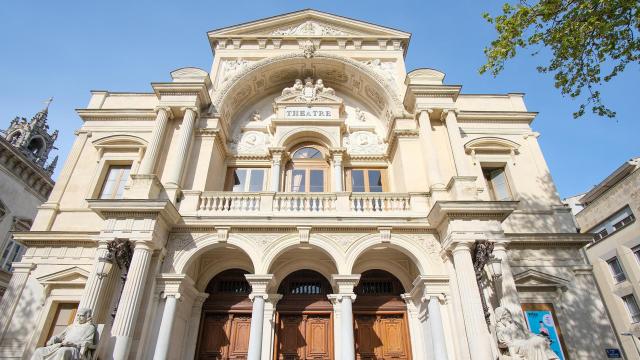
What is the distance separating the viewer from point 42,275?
1141cm

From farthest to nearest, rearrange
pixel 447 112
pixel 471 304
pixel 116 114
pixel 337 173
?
1. pixel 116 114
2. pixel 337 173
3. pixel 447 112
4. pixel 471 304

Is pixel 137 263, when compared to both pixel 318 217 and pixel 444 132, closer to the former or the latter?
pixel 318 217

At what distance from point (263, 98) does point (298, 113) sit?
243 cm

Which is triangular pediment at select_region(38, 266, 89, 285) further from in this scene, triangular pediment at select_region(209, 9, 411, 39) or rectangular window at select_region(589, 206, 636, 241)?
rectangular window at select_region(589, 206, 636, 241)

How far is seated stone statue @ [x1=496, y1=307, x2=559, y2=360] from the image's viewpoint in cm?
746

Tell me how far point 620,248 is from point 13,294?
2937 centimetres

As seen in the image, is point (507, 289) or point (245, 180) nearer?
point (507, 289)

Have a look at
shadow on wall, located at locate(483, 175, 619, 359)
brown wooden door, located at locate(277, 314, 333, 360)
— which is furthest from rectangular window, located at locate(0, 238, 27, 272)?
shadow on wall, located at locate(483, 175, 619, 359)

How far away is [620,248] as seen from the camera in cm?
2081

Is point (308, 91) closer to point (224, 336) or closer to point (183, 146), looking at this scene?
point (183, 146)

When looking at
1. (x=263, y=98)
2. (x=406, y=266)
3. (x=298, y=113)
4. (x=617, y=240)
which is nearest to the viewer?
(x=406, y=266)

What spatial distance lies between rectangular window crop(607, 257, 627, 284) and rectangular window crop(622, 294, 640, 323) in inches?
40.9

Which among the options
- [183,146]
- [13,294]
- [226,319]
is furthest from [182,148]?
[13,294]

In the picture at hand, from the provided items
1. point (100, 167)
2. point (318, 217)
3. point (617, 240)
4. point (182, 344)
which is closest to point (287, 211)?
point (318, 217)
